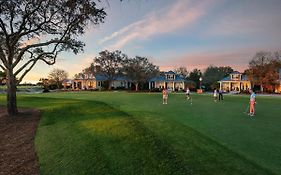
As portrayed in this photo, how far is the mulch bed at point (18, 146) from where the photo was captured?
6.24 metres

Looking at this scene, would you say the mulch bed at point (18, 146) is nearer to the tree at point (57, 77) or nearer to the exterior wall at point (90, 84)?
the exterior wall at point (90, 84)

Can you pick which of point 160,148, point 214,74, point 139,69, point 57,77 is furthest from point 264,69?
point 57,77

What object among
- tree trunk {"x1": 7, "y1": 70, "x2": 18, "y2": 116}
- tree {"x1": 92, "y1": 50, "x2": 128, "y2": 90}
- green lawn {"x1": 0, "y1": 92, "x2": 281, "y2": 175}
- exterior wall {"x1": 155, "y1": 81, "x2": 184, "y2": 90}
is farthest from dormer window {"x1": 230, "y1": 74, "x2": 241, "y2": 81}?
tree trunk {"x1": 7, "y1": 70, "x2": 18, "y2": 116}

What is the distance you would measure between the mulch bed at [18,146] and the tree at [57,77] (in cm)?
6648

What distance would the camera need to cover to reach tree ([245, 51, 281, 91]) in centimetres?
5036

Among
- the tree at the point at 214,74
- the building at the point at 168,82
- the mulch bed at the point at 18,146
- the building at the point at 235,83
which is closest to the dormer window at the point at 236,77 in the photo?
the building at the point at 235,83

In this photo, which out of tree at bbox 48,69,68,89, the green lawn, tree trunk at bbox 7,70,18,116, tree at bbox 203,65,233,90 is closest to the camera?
the green lawn

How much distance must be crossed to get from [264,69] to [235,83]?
12.5m

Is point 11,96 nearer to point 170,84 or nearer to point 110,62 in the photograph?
point 110,62

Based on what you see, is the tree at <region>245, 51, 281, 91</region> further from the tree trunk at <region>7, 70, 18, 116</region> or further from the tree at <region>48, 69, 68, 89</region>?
the tree at <region>48, 69, 68, 89</region>

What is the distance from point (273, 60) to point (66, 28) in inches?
2115

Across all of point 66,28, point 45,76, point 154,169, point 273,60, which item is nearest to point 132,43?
point 66,28

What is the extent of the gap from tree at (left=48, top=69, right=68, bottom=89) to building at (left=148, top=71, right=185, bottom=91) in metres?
32.1

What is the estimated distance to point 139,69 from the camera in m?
60.8
